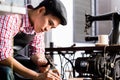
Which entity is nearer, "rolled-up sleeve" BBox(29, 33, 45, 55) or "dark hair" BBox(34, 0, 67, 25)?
"dark hair" BBox(34, 0, 67, 25)

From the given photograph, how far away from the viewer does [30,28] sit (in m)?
1.34

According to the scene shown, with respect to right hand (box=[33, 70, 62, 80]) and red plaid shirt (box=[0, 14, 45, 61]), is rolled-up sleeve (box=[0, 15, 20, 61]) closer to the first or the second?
red plaid shirt (box=[0, 14, 45, 61])

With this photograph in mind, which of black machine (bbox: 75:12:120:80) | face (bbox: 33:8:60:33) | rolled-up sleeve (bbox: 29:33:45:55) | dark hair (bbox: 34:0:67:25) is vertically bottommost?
black machine (bbox: 75:12:120:80)

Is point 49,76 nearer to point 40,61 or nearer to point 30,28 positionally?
point 40,61

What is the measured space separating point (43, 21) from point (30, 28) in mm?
98

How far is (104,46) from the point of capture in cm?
204

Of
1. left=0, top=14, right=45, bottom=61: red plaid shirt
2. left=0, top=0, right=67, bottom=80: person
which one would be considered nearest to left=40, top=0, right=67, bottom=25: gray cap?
left=0, top=0, right=67, bottom=80: person

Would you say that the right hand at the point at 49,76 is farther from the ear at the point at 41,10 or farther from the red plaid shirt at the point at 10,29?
the ear at the point at 41,10

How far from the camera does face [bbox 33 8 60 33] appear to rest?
4.18 feet

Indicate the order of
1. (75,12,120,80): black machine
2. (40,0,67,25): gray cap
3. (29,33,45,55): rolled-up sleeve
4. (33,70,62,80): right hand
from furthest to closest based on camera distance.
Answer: (75,12,120,80): black machine < (29,33,45,55): rolled-up sleeve < (40,0,67,25): gray cap < (33,70,62,80): right hand

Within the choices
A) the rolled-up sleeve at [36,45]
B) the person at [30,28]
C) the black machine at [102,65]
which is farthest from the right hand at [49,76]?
the black machine at [102,65]

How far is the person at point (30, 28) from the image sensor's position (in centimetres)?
116

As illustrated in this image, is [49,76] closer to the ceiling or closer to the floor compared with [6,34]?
closer to the floor

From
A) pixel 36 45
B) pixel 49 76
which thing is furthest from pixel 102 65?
pixel 49 76
